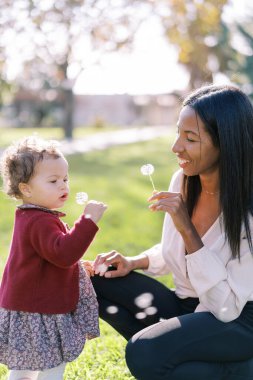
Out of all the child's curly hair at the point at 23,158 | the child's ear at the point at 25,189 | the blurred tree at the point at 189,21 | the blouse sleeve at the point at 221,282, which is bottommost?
the blouse sleeve at the point at 221,282

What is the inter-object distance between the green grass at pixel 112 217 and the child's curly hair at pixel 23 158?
95 cm

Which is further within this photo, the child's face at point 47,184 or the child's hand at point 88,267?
the child's hand at point 88,267

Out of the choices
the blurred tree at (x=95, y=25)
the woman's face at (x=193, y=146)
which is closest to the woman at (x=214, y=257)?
the woman's face at (x=193, y=146)

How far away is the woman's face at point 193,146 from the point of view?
7.66 feet

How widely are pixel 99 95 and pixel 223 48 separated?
92.9 feet

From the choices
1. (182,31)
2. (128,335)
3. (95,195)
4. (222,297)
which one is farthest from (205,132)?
(182,31)

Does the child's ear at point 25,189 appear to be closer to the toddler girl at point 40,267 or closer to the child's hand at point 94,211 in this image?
Answer: the toddler girl at point 40,267

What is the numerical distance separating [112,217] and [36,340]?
4.98 metres

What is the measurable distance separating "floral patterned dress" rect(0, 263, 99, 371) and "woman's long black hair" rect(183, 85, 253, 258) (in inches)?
26.5

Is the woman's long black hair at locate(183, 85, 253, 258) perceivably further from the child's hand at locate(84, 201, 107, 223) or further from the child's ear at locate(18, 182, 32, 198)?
the child's ear at locate(18, 182, 32, 198)

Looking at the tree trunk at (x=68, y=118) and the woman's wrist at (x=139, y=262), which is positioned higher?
the woman's wrist at (x=139, y=262)

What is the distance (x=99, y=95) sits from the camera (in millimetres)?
60562

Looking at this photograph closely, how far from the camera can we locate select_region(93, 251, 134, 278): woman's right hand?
8.69 feet

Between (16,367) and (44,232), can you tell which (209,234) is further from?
(16,367)
